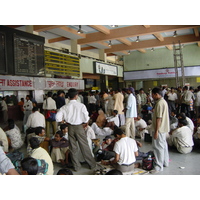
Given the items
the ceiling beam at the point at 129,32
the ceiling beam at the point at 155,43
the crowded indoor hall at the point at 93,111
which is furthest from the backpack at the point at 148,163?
the ceiling beam at the point at 155,43

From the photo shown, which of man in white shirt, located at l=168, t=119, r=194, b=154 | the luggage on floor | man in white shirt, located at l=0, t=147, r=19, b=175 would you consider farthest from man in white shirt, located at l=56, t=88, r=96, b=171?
the luggage on floor

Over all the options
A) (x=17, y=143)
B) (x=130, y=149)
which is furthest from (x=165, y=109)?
(x=17, y=143)

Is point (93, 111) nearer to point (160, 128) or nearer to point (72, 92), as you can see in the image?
point (72, 92)

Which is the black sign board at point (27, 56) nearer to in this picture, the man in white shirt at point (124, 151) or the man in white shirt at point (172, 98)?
the man in white shirt at point (124, 151)

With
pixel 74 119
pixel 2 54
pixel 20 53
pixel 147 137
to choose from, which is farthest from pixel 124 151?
pixel 20 53

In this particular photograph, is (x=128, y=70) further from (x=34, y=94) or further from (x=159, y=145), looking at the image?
(x=159, y=145)

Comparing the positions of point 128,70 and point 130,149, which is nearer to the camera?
point 130,149

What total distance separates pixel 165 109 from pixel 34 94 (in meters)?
6.32

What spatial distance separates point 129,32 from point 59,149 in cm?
719

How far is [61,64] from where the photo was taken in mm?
9148

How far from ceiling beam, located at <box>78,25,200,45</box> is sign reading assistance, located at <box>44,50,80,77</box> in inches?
51.3

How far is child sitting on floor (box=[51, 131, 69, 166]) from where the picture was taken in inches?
157

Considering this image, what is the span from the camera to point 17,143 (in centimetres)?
486
